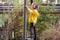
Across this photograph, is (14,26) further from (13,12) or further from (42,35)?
(42,35)

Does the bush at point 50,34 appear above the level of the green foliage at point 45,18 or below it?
below

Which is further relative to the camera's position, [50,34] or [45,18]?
[45,18]

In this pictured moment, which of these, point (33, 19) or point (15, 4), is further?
point (15, 4)

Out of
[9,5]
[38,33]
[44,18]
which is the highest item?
[9,5]

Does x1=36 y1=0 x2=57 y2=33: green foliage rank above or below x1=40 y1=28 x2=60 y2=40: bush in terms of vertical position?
above

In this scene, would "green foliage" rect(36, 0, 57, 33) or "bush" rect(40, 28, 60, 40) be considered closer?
"bush" rect(40, 28, 60, 40)

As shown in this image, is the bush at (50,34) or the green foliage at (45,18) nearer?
the bush at (50,34)

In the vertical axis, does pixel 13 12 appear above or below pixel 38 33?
above

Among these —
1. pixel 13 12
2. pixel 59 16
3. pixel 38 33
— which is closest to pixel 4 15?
pixel 13 12

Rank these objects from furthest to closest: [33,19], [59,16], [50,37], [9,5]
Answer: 1. [59,16]
2. [9,5]
3. [50,37]
4. [33,19]

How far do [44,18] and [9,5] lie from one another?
3.58ft

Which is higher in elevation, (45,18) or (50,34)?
(45,18)

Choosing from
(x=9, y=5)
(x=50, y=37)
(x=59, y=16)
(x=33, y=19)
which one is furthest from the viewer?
(x=59, y=16)

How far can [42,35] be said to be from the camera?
6.16 metres
